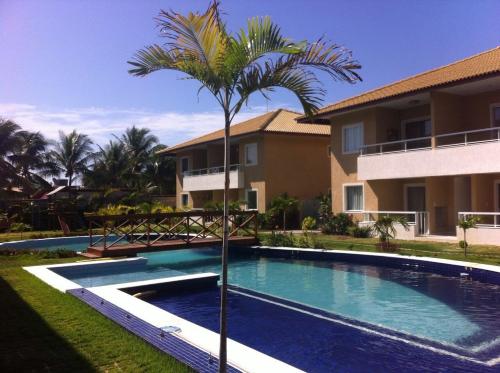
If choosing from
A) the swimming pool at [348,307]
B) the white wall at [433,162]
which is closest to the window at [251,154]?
the white wall at [433,162]

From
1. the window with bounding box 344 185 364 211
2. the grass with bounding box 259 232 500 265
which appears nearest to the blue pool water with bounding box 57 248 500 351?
the grass with bounding box 259 232 500 265

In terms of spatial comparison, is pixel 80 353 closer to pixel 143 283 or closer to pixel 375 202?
pixel 143 283

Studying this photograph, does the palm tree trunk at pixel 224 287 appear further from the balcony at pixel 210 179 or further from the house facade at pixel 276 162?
the balcony at pixel 210 179

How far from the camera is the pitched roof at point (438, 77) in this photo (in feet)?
58.6

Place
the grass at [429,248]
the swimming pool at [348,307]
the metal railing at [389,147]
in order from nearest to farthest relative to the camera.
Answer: the swimming pool at [348,307], the grass at [429,248], the metal railing at [389,147]

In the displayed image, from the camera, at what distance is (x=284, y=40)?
447cm

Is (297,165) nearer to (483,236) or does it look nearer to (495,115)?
(495,115)

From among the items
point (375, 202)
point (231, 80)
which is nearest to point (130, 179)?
point (375, 202)

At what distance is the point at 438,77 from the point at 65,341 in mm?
19051

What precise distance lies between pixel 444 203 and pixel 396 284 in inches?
384

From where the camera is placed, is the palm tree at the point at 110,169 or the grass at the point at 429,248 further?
the palm tree at the point at 110,169

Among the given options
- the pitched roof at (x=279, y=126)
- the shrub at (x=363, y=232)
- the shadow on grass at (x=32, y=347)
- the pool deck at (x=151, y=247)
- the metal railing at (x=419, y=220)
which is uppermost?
the pitched roof at (x=279, y=126)

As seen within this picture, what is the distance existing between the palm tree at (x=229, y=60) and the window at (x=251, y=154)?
81.3 ft

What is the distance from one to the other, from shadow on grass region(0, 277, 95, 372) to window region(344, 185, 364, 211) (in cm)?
1856
